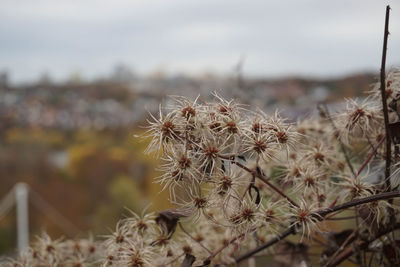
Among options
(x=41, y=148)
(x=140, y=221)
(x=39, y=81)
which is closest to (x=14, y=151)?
(x=41, y=148)

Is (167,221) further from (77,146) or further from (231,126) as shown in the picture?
(77,146)

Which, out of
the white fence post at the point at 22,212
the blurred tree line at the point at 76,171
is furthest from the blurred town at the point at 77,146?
the white fence post at the point at 22,212

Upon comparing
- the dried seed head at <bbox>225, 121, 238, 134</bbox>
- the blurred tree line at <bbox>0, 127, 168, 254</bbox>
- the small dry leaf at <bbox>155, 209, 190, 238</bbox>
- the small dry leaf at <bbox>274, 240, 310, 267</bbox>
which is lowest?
the small dry leaf at <bbox>274, 240, 310, 267</bbox>

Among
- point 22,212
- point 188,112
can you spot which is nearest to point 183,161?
point 188,112

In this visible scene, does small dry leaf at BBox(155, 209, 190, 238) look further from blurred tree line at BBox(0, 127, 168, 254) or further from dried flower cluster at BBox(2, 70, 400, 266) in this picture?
Result: blurred tree line at BBox(0, 127, 168, 254)

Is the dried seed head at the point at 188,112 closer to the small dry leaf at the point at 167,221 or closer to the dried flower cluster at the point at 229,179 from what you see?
the dried flower cluster at the point at 229,179

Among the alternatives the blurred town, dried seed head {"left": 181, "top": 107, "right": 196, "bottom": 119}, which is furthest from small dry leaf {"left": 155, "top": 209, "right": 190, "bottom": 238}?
the blurred town

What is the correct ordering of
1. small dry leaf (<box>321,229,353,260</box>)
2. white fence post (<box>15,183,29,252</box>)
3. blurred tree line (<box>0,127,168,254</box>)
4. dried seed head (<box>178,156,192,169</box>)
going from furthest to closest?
blurred tree line (<box>0,127,168,254</box>) < white fence post (<box>15,183,29,252</box>) < small dry leaf (<box>321,229,353,260</box>) < dried seed head (<box>178,156,192,169</box>)

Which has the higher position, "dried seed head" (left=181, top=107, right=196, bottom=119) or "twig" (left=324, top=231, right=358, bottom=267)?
"dried seed head" (left=181, top=107, right=196, bottom=119)

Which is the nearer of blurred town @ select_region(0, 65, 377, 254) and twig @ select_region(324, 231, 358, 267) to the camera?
twig @ select_region(324, 231, 358, 267)

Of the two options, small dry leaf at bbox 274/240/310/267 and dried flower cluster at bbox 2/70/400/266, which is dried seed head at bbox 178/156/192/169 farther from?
small dry leaf at bbox 274/240/310/267

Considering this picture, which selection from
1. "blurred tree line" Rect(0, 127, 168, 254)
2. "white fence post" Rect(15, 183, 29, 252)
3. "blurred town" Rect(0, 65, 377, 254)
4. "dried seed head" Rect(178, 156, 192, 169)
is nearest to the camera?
"dried seed head" Rect(178, 156, 192, 169)
